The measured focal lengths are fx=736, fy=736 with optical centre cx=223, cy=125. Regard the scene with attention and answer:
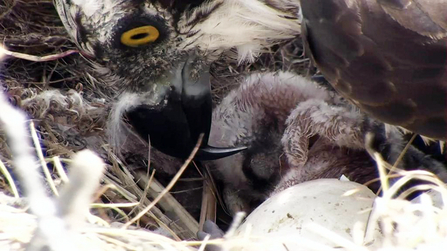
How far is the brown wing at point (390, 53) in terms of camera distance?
1417 mm

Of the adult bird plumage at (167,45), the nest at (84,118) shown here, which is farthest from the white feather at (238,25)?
the nest at (84,118)

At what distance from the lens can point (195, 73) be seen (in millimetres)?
1802

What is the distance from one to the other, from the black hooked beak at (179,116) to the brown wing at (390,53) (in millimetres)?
376

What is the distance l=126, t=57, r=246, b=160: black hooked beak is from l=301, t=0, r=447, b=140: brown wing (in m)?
0.38

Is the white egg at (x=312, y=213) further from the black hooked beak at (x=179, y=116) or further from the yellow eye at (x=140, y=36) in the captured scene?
Result: the yellow eye at (x=140, y=36)

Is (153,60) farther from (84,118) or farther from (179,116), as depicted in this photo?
(84,118)

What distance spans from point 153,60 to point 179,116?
15cm

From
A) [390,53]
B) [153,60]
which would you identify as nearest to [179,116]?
[153,60]

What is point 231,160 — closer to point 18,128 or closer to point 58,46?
point 58,46

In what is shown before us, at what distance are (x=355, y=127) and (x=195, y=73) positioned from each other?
427 mm

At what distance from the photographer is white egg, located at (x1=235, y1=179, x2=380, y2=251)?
1476 millimetres

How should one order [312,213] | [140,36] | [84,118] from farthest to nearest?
[84,118], [140,36], [312,213]

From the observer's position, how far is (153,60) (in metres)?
1.77

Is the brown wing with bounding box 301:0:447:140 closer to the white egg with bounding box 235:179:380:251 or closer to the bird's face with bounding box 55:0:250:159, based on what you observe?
the white egg with bounding box 235:179:380:251
